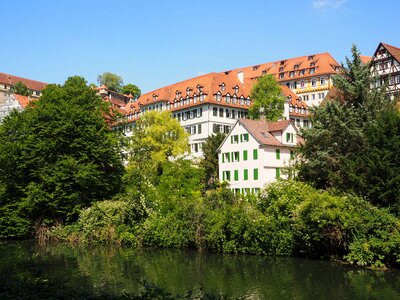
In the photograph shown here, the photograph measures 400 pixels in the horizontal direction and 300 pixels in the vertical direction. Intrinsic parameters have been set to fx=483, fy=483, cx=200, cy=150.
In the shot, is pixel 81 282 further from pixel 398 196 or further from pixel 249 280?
pixel 398 196

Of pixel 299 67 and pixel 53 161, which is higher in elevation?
pixel 299 67

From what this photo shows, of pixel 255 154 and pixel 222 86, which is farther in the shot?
pixel 222 86

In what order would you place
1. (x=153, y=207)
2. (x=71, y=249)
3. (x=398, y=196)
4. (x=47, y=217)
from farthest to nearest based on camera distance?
(x=47, y=217) → (x=153, y=207) → (x=71, y=249) → (x=398, y=196)

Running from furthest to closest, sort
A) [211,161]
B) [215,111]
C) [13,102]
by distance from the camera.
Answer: [13,102]
[215,111]
[211,161]

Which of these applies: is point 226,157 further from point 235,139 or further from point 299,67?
point 299,67

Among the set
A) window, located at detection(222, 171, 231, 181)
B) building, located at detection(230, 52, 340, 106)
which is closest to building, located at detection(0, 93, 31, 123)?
building, located at detection(230, 52, 340, 106)

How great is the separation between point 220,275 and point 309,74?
89017 mm

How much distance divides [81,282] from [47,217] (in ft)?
79.6

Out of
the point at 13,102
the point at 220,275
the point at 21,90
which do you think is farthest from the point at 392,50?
the point at 21,90

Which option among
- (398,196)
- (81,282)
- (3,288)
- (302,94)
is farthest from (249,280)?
(302,94)

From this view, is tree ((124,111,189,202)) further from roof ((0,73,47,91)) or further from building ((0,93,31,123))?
roof ((0,73,47,91))

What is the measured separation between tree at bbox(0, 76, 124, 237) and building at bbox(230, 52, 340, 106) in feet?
220

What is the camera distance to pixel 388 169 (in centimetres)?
3067

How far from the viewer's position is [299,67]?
11306cm
